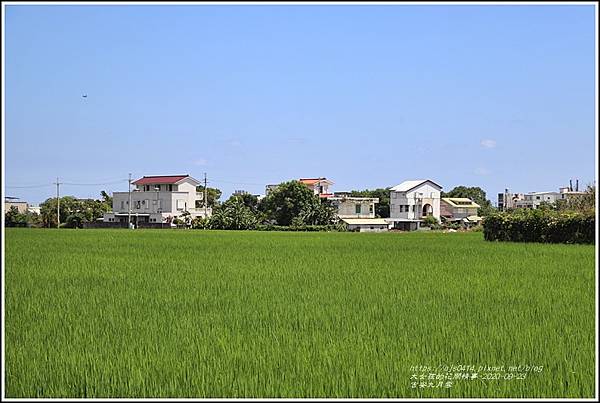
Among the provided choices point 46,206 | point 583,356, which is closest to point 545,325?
point 583,356

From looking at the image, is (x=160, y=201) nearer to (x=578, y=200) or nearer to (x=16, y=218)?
(x=16, y=218)

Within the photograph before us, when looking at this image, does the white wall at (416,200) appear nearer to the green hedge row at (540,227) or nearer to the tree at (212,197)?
the green hedge row at (540,227)

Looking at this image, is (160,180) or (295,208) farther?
(295,208)

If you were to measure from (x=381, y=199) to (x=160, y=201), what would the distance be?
7.84 meters

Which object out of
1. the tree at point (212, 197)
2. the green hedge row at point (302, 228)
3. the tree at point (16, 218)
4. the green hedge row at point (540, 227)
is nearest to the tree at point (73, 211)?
the tree at point (16, 218)

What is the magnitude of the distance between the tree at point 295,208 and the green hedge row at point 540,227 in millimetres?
5669

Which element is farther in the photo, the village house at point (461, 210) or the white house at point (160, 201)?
the village house at point (461, 210)

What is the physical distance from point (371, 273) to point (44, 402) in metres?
7.02

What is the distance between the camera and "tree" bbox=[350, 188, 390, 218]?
27408 mm

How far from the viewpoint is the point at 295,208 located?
25.9 metres

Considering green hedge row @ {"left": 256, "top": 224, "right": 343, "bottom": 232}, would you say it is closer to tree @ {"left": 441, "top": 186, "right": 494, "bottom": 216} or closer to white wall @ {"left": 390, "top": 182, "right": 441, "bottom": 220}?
white wall @ {"left": 390, "top": 182, "right": 441, "bottom": 220}

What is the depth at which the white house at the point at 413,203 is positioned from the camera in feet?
75.3

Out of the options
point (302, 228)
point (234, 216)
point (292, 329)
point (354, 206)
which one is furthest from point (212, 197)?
point (292, 329)

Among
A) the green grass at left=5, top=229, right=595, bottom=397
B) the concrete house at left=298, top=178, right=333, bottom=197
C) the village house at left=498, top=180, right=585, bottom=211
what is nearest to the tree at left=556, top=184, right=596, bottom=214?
the village house at left=498, top=180, right=585, bottom=211
